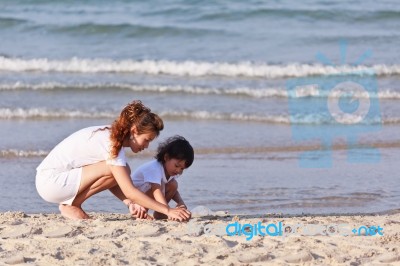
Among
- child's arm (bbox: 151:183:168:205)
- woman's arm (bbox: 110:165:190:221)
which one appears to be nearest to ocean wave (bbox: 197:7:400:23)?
child's arm (bbox: 151:183:168:205)

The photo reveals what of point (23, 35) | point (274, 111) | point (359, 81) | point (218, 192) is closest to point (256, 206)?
point (218, 192)

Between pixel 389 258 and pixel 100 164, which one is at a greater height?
pixel 100 164

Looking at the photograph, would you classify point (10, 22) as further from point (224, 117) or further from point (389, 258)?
point (389, 258)

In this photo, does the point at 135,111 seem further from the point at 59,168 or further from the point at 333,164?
the point at 333,164

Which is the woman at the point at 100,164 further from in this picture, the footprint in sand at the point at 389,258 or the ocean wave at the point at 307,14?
the ocean wave at the point at 307,14

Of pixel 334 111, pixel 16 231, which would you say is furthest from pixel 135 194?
pixel 334 111

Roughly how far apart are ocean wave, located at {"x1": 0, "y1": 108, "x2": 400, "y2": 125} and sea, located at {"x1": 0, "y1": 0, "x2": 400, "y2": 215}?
0.02 metres

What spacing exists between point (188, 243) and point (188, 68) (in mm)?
7570

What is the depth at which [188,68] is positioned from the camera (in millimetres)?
12469

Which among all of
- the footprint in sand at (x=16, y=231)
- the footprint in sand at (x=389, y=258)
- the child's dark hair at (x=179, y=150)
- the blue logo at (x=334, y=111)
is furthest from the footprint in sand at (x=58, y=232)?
the blue logo at (x=334, y=111)

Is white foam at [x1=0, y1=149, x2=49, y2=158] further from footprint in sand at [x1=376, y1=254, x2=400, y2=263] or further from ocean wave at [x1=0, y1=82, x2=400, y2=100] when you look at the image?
footprint in sand at [x1=376, y1=254, x2=400, y2=263]

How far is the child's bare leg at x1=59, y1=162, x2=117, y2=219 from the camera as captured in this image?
18.3 ft

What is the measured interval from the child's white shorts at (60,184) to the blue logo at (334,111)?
279 cm

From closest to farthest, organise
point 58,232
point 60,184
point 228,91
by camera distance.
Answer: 1. point 58,232
2. point 60,184
3. point 228,91
